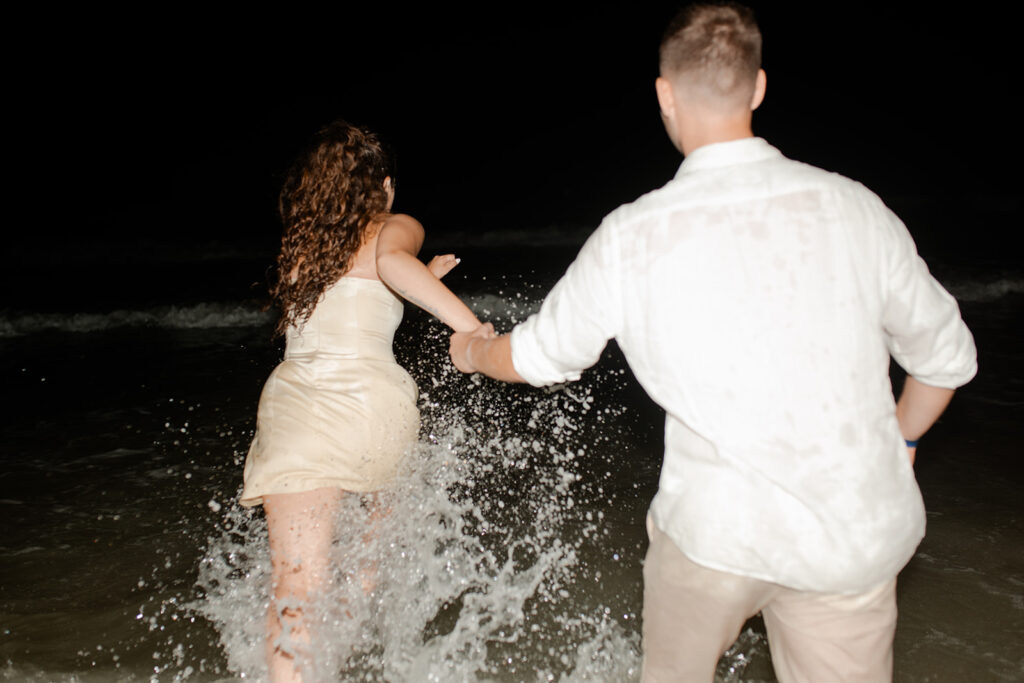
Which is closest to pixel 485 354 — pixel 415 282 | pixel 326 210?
pixel 415 282

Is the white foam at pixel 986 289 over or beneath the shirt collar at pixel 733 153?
beneath

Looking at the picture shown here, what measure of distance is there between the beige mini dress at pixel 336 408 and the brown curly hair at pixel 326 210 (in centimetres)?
7

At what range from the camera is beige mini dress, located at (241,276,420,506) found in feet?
8.84

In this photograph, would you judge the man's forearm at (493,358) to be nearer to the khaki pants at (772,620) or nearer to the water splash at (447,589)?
the khaki pants at (772,620)

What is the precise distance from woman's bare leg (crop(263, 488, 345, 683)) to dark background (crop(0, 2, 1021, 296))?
19.4m

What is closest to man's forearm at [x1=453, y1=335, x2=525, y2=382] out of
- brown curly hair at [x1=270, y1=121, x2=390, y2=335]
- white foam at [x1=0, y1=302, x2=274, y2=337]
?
brown curly hair at [x1=270, y1=121, x2=390, y2=335]

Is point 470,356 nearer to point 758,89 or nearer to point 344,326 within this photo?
point 344,326

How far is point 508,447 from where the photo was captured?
561cm

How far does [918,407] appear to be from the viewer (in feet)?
5.76

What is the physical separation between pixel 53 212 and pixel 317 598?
1068 inches

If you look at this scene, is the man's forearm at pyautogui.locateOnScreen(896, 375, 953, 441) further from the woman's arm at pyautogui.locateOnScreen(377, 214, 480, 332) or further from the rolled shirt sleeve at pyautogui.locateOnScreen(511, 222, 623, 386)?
the woman's arm at pyautogui.locateOnScreen(377, 214, 480, 332)

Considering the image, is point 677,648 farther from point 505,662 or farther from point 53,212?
point 53,212

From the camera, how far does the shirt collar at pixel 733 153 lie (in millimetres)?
1541

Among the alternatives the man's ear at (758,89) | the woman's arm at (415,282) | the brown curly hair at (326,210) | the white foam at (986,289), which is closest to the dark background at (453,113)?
the white foam at (986,289)
